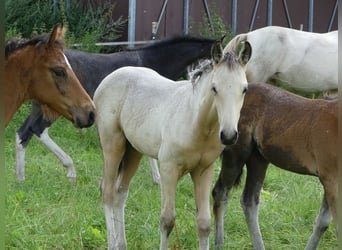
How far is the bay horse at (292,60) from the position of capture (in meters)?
9.02

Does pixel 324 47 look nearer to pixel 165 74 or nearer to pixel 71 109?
pixel 165 74

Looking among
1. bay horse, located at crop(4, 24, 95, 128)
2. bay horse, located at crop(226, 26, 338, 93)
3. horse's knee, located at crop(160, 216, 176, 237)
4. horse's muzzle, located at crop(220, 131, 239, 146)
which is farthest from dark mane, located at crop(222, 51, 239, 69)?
bay horse, located at crop(226, 26, 338, 93)

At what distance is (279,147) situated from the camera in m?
5.51

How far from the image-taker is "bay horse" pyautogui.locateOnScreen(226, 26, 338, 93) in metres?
9.02

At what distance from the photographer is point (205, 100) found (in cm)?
492

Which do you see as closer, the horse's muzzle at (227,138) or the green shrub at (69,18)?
the horse's muzzle at (227,138)

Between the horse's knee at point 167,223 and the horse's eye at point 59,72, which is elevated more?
the horse's eye at point 59,72

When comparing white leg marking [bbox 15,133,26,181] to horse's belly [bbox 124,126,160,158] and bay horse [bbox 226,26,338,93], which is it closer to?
horse's belly [bbox 124,126,160,158]

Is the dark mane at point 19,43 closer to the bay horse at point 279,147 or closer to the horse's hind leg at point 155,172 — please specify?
the bay horse at point 279,147

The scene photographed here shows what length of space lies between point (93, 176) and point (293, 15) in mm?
10539

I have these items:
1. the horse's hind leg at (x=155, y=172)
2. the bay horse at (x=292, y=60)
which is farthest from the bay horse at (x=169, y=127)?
the bay horse at (x=292, y=60)

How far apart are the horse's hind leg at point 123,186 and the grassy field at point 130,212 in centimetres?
18

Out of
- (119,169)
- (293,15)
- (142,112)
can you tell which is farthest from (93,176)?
(293,15)

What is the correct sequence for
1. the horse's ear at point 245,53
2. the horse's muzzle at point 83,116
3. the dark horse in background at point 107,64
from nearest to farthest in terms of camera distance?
the horse's ear at point 245,53 < the horse's muzzle at point 83,116 < the dark horse in background at point 107,64
